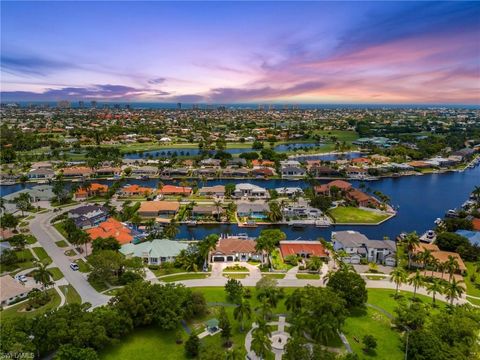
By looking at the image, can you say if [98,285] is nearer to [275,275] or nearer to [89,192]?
[275,275]

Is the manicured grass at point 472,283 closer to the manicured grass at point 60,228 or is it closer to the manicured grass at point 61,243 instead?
the manicured grass at point 61,243

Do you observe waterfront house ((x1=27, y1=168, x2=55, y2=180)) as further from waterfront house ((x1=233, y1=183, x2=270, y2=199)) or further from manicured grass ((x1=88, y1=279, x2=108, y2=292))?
manicured grass ((x1=88, y1=279, x2=108, y2=292))

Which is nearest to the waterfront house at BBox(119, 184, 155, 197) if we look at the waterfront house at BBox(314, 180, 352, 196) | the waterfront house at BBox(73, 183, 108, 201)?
the waterfront house at BBox(73, 183, 108, 201)

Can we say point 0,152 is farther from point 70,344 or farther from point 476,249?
point 476,249

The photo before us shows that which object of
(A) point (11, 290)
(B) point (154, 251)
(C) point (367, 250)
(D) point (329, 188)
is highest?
(D) point (329, 188)

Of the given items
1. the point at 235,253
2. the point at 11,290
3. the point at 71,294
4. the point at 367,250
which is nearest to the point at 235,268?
the point at 235,253

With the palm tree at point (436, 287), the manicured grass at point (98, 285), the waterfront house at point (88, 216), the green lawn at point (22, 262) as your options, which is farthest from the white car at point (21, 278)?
the palm tree at point (436, 287)
